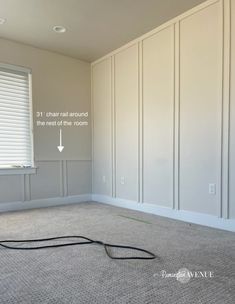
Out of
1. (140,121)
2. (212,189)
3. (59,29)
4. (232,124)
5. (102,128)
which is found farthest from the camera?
(102,128)

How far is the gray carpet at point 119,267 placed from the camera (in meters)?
1.55

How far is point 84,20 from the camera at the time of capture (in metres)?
A: 3.48

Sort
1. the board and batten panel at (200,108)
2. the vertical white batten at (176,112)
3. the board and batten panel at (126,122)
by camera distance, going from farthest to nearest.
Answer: the board and batten panel at (126,122) → the vertical white batten at (176,112) → the board and batten panel at (200,108)

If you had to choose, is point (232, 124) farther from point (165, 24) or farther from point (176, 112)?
point (165, 24)

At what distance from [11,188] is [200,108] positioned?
2.98 meters

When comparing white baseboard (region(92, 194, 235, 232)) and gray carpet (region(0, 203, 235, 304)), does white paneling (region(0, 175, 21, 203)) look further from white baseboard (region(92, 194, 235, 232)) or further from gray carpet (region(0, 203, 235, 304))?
white baseboard (region(92, 194, 235, 232))

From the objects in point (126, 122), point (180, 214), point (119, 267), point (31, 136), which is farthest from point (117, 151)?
point (119, 267)

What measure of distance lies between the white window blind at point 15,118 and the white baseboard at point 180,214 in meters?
1.62

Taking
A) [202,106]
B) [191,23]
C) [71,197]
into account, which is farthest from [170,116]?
[71,197]

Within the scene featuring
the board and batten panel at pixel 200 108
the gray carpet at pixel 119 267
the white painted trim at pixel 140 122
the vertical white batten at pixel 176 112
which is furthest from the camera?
the white painted trim at pixel 140 122

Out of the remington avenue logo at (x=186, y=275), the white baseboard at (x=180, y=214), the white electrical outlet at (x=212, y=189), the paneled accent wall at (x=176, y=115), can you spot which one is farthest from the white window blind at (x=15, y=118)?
the remington avenue logo at (x=186, y=275)

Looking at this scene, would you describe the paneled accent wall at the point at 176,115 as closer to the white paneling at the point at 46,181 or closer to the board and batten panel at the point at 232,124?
the board and batten panel at the point at 232,124

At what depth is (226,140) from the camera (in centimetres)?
292

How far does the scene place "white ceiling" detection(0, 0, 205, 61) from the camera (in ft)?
10.2
